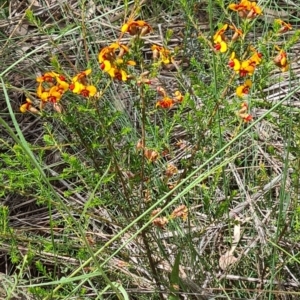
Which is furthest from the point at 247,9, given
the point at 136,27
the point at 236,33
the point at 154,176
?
the point at 154,176

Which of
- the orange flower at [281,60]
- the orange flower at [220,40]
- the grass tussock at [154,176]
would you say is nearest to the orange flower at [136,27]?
the grass tussock at [154,176]

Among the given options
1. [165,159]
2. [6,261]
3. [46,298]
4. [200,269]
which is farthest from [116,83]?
[46,298]

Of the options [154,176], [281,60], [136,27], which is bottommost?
[154,176]

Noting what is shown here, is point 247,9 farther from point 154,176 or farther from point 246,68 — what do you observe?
point 154,176

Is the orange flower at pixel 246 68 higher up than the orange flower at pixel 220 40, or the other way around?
the orange flower at pixel 220 40

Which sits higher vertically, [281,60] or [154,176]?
[281,60]

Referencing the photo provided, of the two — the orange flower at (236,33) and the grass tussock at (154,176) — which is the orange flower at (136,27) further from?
the orange flower at (236,33)

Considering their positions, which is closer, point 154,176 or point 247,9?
point 247,9

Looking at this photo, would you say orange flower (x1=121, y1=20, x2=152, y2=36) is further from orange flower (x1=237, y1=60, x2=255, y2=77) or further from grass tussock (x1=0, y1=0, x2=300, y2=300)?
orange flower (x1=237, y1=60, x2=255, y2=77)

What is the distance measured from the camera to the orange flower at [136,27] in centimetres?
122

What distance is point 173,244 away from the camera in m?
1.64

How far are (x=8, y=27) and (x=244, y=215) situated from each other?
1303 mm

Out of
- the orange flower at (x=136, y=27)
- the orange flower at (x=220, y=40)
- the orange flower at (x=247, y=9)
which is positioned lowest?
the orange flower at (x=220, y=40)

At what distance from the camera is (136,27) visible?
1.24 meters
